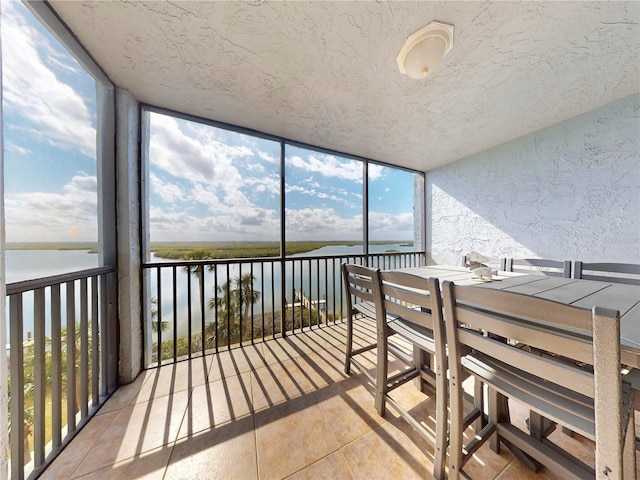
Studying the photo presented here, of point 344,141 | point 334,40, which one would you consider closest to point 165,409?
point 334,40

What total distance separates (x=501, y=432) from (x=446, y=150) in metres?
3.06

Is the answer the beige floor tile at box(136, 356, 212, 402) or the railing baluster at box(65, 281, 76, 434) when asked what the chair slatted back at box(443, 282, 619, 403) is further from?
the railing baluster at box(65, 281, 76, 434)

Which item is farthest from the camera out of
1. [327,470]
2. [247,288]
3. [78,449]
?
[247,288]

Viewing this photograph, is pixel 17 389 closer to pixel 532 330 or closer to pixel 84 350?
pixel 84 350

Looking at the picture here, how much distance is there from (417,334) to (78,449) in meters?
1.98

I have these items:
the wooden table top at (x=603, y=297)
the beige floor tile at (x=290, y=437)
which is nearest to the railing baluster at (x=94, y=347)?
the beige floor tile at (x=290, y=437)

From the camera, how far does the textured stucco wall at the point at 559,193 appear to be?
78.1 inches

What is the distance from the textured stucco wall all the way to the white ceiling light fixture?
2098mm

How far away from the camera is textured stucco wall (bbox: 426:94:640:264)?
198 cm

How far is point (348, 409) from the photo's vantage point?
1.40m

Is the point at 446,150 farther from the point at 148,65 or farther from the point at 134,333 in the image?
the point at 134,333

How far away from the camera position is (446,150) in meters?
2.96

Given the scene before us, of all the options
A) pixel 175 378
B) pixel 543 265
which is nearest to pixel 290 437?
pixel 175 378

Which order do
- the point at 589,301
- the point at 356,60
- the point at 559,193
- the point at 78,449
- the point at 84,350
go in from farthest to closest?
the point at 559,193
the point at 356,60
the point at 84,350
the point at 78,449
the point at 589,301
